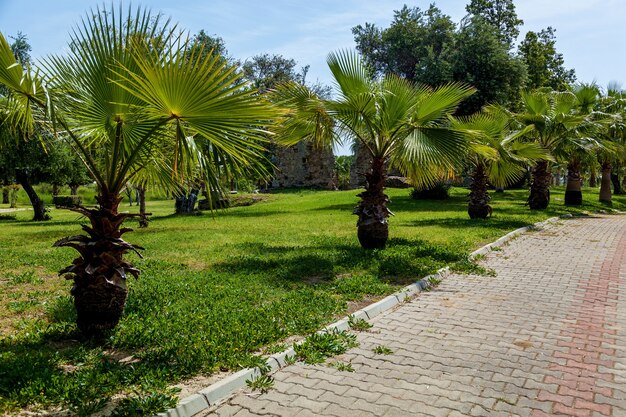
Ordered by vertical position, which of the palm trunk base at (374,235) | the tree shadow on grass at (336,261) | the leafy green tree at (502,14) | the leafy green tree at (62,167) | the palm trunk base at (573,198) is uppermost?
the leafy green tree at (502,14)

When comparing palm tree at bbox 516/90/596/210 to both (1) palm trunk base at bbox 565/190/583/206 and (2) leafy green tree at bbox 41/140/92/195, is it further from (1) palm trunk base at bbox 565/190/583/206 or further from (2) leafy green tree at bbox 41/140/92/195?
(2) leafy green tree at bbox 41/140/92/195

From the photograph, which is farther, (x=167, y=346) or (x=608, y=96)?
(x=608, y=96)

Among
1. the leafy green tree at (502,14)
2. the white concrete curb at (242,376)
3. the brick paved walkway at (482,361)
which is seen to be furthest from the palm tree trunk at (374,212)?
the leafy green tree at (502,14)

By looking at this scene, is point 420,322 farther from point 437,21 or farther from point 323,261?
point 437,21

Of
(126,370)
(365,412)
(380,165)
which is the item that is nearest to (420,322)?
(365,412)

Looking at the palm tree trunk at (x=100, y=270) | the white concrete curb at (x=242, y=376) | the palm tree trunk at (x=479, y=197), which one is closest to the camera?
the white concrete curb at (x=242, y=376)

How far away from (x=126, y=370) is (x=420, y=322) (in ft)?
10.7

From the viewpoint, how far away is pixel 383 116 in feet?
30.8

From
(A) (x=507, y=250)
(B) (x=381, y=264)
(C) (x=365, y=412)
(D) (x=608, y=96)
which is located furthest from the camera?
(D) (x=608, y=96)

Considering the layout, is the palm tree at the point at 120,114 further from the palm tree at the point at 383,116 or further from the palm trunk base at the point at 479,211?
the palm trunk base at the point at 479,211

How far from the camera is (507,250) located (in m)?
10.8

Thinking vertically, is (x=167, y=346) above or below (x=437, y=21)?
below

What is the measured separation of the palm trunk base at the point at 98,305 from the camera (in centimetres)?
471

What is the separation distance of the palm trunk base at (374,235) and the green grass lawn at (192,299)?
21 centimetres
